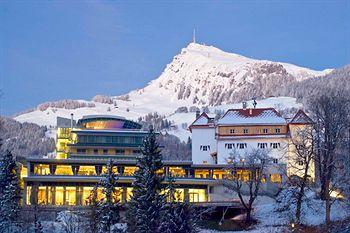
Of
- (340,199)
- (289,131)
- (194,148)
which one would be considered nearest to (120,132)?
(194,148)

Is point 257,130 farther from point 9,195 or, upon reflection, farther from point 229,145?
point 9,195

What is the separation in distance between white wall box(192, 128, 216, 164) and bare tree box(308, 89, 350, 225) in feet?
109

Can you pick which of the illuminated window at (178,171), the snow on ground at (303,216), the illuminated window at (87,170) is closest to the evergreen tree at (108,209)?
the snow on ground at (303,216)

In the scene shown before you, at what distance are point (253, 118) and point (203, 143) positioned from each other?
28.6ft

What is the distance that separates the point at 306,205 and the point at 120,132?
5436cm

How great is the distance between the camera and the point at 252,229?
57312 mm

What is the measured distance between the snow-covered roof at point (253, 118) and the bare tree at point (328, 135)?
2821cm

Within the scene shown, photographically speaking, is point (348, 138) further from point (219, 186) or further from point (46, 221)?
point (46, 221)

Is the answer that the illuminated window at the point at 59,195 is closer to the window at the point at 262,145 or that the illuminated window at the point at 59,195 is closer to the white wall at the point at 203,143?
the white wall at the point at 203,143

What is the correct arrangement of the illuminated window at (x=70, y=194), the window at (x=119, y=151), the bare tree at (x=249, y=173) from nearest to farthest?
1. the bare tree at (x=249, y=173)
2. the illuminated window at (x=70, y=194)
3. the window at (x=119, y=151)

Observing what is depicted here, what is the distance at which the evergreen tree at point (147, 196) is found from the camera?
4744 cm

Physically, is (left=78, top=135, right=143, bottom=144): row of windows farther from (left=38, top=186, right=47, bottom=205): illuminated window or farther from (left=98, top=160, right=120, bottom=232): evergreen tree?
(left=98, top=160, right=120, bottom=232): evergreen tree

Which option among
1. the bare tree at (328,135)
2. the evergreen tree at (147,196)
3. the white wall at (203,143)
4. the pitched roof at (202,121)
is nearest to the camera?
the evergreen tree at (147,196)

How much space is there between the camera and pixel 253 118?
91.1 meters
